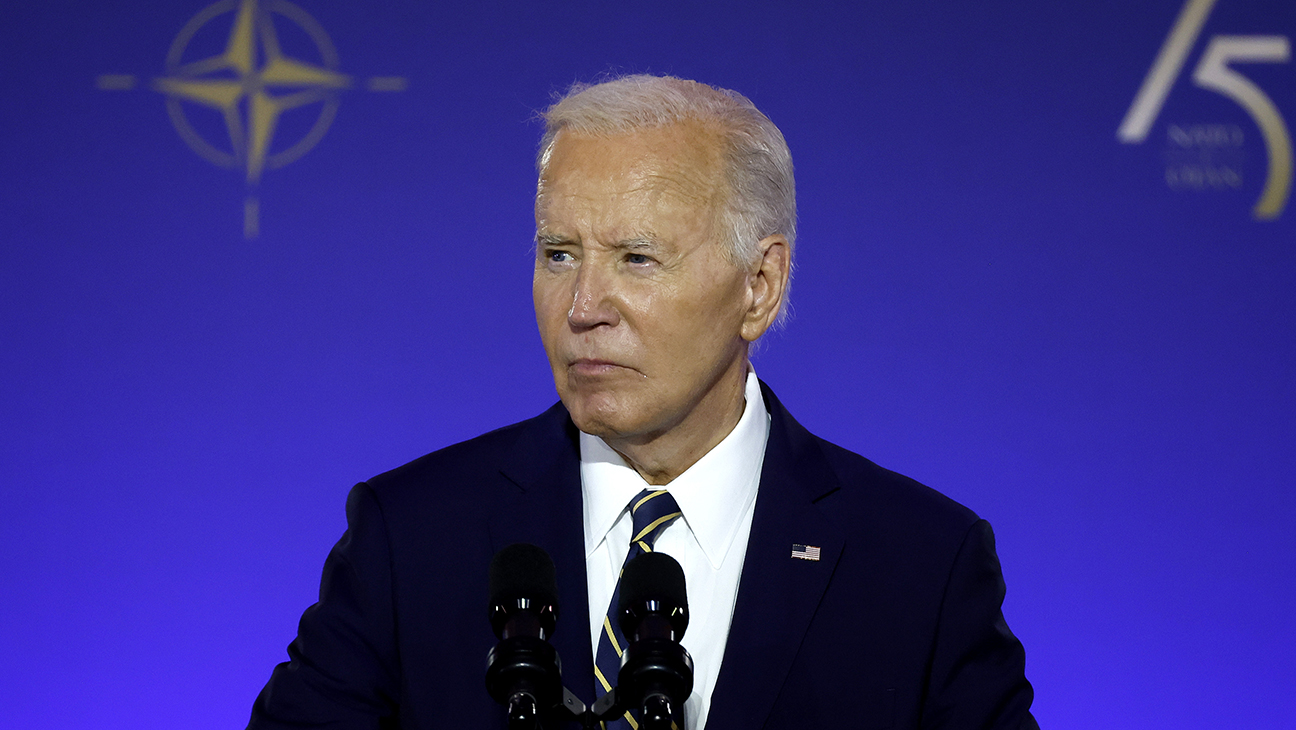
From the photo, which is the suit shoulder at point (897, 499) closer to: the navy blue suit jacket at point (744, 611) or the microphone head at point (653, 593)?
the navy blue suit jacket at point (744, 611)

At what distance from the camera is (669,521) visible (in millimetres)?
1514

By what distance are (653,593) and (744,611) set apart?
469mm

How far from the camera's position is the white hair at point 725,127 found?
144cm

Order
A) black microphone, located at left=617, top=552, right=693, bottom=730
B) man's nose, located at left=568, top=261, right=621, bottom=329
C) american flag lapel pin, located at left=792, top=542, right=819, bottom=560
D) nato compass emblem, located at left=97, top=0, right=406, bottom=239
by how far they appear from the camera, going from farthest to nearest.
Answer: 1. nato compass emblem, located at left=97, top=0, right=406, bottom=239
2. american flag lapel pin, located at left=792, top=542, right=819, bottom=560
3. man's nose, located at left=568, top=261, right=621, bottom=329
4. black microphone, located at left=617, top=552, right=693, bottom=730

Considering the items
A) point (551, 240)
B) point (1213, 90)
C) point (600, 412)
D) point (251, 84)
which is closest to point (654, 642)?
point (600, 412)

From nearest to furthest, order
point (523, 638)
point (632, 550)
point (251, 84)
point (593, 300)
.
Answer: point (523, 638)
point (593, 300)
point (632, 550)
point (251, 84)

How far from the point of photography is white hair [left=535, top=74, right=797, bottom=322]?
1.44 m

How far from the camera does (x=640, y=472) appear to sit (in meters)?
1.59

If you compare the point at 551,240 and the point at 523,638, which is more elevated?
the point at 551,240

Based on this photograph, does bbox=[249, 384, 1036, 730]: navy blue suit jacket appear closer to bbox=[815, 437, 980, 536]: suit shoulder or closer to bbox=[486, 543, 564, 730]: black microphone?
bbox=[815, 437, 980, 536]: suit shoulder

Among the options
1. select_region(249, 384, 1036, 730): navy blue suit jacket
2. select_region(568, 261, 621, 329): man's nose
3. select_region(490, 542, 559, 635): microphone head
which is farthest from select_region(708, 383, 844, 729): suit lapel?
select_region(490, 542, 559, 635): microphone head

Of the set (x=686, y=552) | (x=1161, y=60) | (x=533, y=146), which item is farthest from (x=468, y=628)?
(x=1161, y=60)

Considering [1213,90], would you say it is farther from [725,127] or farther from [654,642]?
[654,642]

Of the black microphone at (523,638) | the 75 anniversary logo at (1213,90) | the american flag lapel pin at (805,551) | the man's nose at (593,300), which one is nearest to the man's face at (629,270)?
the man's nose at (593,300)
